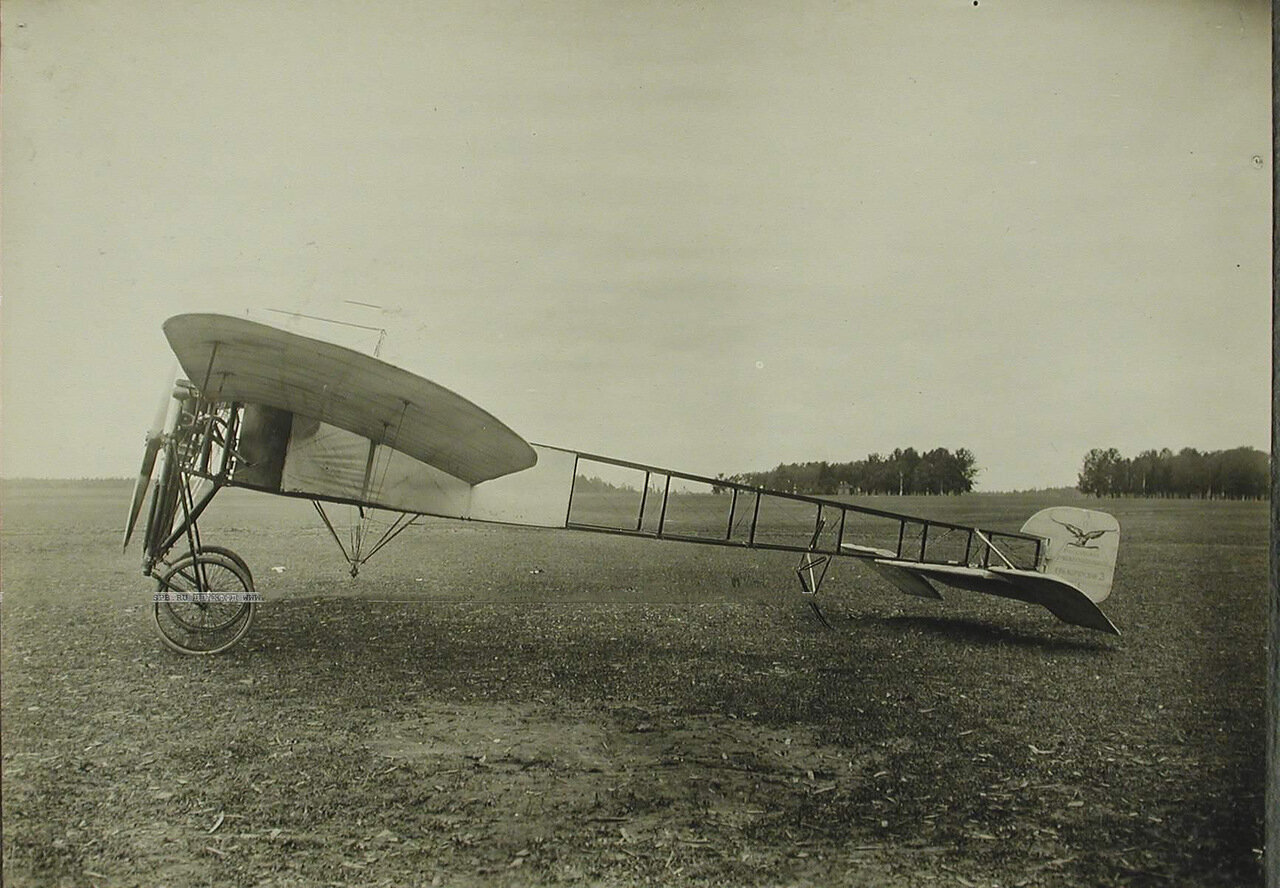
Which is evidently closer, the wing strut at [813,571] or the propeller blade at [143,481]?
the propeller blade at [143,481]

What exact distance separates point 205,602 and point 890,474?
197 cm

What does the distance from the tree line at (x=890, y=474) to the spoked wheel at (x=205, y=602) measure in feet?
5.06

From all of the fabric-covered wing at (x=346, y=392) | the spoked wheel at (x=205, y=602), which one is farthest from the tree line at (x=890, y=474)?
the spoked wheel at (x=205, y=602)

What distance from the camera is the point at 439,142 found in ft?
7.34

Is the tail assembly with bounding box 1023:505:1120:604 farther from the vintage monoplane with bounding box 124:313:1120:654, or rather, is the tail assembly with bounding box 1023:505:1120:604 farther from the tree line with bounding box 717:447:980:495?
the tree line with bounding box 717:447:980:495

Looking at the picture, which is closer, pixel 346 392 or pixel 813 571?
pixel 346 392

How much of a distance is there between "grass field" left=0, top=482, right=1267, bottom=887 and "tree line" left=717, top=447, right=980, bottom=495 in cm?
7

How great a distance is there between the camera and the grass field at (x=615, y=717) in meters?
Answer: 2.05

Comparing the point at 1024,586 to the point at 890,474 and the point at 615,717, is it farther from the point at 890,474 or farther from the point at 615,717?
the point at 615,717

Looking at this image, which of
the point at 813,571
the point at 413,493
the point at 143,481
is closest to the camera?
the point at 143,481

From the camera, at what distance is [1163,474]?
2418mm

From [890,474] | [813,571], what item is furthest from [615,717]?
[890,474]

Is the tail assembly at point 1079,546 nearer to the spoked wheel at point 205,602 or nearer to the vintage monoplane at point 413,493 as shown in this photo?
the vintage monoplane at point 413,493

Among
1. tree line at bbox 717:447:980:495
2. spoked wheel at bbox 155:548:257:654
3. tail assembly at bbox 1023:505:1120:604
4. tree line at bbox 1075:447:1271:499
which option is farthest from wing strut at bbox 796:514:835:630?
spoked wheel at bbox 155:548:257:654
